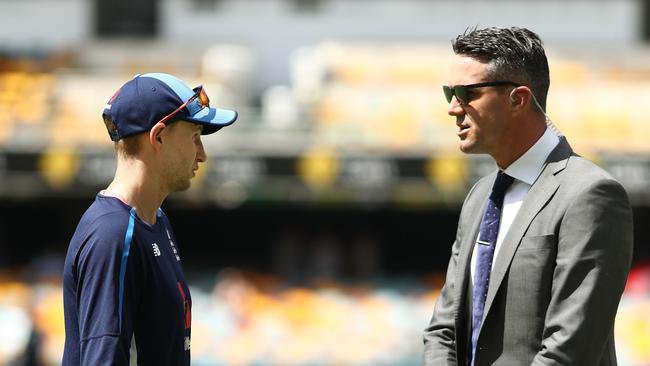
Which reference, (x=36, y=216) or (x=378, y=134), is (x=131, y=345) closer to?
(x=378, y=134)

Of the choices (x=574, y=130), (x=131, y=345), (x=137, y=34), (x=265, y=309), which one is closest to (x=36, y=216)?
(x=137, y=34)

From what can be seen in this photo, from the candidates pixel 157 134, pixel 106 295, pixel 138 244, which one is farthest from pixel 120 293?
pixel 157 134

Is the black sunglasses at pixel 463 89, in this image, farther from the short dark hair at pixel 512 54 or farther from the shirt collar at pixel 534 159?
the shirt collar at pixel 534 159

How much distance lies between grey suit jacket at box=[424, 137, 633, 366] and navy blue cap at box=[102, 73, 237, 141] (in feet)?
2.71

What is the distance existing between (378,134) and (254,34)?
6289mm

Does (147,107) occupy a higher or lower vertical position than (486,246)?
higher

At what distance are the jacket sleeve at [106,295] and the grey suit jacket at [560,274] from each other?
2.74ft

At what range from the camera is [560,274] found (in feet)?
9.66

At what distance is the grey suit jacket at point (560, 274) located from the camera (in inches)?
114

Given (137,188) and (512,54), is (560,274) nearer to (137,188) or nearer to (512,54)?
(512,54)

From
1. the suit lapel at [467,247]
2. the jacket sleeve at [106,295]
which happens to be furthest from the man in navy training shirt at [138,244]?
the suit lapel at [467,247]

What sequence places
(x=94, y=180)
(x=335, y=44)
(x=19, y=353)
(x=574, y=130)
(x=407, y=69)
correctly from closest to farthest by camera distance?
(x=19, y=353) → (x=94, y=180) → (x=574, y=130) → (x=407, y=69) → (x=335, y=44)

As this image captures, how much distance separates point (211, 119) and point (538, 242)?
88 centimetres

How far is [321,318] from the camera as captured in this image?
1214 cm
